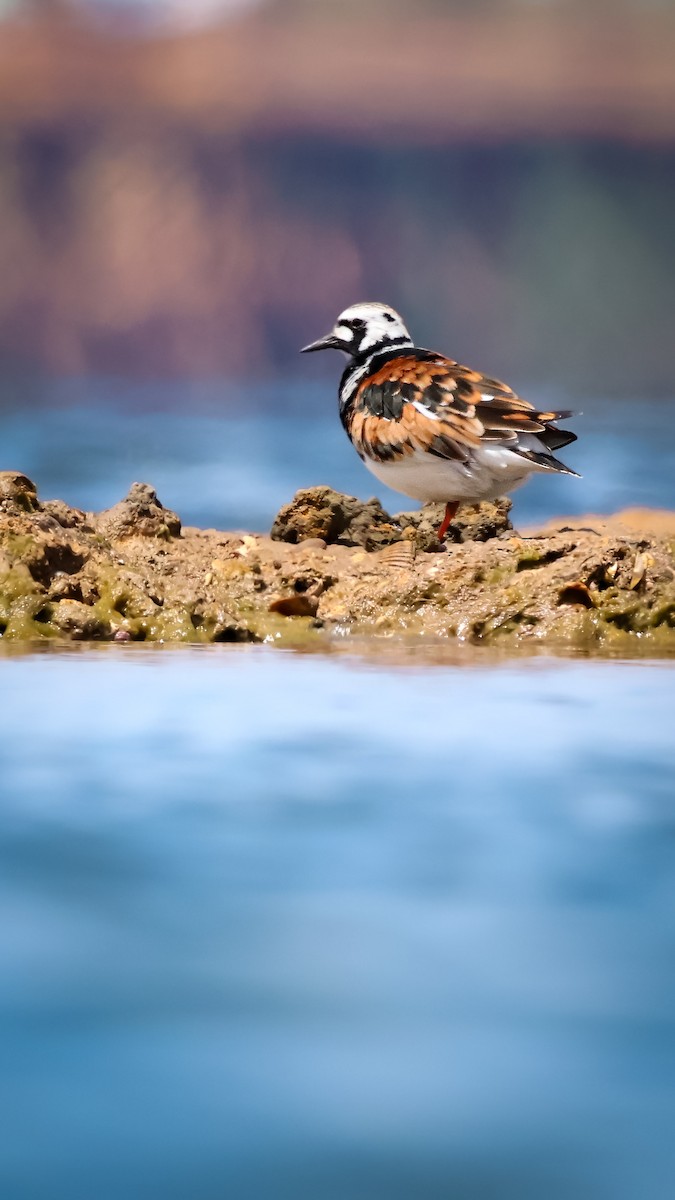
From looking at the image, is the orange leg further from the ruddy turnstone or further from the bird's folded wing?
the bird's folded wing

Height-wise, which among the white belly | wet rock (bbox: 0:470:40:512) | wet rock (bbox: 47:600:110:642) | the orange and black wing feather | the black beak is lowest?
wet rock (bbox: 47:600:110:642)

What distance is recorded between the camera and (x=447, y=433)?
6180mm

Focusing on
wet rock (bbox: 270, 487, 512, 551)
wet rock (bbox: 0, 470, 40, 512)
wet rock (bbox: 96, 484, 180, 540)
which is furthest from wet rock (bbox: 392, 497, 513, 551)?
wet rock (bbox: 0, 470, 40, 512)

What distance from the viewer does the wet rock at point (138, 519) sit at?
20.0 ft

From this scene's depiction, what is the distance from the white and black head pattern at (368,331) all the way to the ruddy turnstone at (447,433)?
88 centimetres

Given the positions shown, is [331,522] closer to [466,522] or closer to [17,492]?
[466,522]

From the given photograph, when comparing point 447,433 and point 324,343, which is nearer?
point 447,433

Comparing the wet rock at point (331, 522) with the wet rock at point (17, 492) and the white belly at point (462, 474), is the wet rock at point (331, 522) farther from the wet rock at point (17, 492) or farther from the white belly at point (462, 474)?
the wet rock at point (17, 492)

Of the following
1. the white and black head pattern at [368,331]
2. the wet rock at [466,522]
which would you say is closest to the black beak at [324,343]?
the white and black head pattern at [368,331]

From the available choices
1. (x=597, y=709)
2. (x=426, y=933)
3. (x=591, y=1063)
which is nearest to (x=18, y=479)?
(x=597, y=709)

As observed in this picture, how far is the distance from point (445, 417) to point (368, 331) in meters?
1.85

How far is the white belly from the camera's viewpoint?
614 cm

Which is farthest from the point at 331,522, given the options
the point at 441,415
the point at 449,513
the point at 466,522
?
the point at 441,415

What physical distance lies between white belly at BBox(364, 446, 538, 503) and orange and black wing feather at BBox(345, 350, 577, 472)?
4cm
